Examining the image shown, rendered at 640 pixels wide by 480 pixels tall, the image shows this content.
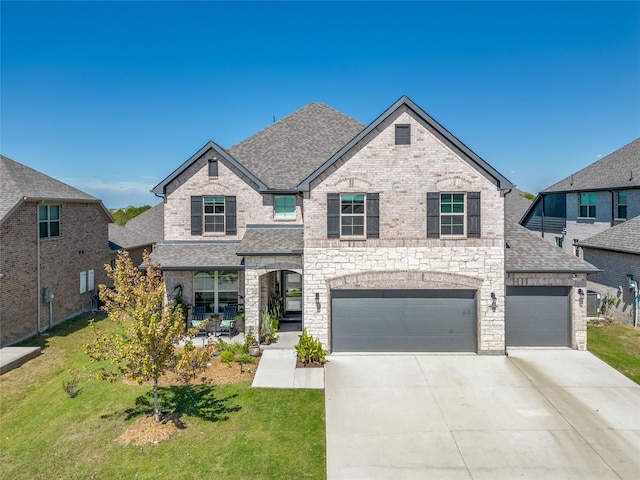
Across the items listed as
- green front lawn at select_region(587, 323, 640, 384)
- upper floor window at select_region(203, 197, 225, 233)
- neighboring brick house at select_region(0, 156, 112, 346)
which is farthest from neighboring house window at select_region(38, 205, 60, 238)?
green front lawn at select_region(587, 323, 640, 384)

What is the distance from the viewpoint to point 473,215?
14.6 m

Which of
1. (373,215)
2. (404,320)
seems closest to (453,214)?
(373,215)

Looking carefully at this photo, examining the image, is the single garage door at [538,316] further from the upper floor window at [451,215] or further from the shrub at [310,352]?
the shrub at [310,352]

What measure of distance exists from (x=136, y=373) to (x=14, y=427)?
14.2 feet

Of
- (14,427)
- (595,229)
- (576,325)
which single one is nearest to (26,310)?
(14,427)

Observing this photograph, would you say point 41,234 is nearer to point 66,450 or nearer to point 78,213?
point 78,213

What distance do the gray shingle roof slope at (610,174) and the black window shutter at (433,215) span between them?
14.0 metres

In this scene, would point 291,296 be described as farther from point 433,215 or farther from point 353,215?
point 433,215

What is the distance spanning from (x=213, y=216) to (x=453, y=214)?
10738 millimetres

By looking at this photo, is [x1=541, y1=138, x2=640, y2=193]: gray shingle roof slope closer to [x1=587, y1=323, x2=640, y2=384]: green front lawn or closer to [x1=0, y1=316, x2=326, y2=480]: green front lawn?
[x1=587, y1=323, x2=640, y2=384]: green front lawn

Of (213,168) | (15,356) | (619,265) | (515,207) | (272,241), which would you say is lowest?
(15,356)

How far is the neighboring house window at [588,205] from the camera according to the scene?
24375 mm

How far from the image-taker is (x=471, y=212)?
14.7m

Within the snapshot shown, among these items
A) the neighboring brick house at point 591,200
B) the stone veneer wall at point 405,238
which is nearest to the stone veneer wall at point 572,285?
the stone veneer wall at point 405,238
